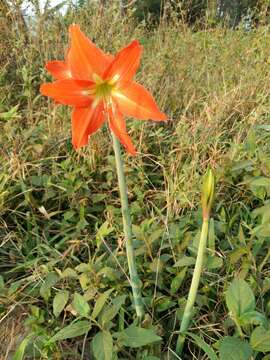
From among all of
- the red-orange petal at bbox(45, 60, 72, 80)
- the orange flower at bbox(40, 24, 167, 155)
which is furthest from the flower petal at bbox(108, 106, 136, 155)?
the red-orange petal at bbox(45, 60, 72, 80)

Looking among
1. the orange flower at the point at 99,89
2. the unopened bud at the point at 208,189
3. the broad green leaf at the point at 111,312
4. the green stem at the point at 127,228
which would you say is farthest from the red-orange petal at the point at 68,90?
the broad green leaf at the point at 111,312

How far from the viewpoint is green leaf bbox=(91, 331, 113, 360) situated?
1.09 m

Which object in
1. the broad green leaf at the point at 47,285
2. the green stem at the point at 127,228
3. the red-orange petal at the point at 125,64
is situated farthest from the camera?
the broad green leaf at the point at 47,285

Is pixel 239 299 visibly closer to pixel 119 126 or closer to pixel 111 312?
pixel 111 312

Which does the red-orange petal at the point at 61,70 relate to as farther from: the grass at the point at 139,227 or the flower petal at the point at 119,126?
the grass at the point at 139,227

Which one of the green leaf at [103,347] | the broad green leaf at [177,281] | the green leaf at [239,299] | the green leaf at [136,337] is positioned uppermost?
the green leaf at [239,299]

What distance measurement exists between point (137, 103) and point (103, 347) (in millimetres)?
574

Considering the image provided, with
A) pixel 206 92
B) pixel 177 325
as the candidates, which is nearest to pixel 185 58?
pixel 206 92

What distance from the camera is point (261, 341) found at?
108cm

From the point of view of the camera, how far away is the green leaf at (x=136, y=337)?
1122 mm

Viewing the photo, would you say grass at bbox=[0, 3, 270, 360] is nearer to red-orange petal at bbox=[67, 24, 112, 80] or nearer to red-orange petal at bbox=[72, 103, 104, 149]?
red-orange petal at bbox=[72, 103, 104, 149]

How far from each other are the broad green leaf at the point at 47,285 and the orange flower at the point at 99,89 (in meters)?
0.57

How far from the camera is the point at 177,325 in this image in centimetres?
140

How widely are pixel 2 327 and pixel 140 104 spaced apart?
0.83m
